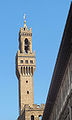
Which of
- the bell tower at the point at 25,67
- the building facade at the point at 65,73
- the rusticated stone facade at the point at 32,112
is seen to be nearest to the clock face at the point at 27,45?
the bell tower at the point at 25,67

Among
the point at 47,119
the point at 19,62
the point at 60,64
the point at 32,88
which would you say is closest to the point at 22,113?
the point at 32,88

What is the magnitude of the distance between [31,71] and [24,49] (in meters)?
6.38

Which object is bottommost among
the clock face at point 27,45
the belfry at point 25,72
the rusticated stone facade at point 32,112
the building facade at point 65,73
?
the rusticated stone facade at point 32,112

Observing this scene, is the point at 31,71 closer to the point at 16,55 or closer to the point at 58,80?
the point at 16,55

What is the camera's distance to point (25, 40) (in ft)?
325

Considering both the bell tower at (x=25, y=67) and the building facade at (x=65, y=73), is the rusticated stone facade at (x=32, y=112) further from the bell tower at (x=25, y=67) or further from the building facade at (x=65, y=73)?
the building facade at (x=65, y=73)

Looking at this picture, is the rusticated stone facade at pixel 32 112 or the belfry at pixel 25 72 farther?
the belfry at pixel 25 72

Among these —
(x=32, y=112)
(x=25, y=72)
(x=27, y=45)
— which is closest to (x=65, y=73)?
(x=32, y=112)

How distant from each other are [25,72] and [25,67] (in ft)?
4.28

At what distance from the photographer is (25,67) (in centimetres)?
9456

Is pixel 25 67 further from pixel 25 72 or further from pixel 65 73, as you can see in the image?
pixel 65 73

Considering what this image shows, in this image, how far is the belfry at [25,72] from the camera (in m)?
87.3

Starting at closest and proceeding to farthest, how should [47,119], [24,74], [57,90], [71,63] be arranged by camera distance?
[71,63] → [57,90] → [47,119] → [24,74]

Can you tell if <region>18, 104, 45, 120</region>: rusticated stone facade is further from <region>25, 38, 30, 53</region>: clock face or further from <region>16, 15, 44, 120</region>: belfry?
<region>25, 38, 30, 53</region>: clock face
